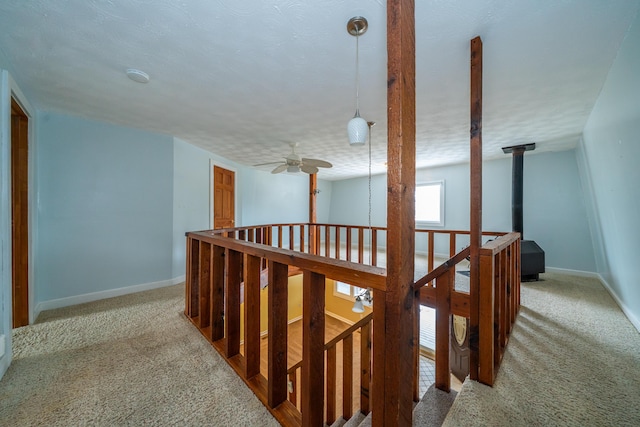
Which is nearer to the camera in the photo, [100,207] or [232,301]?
[232,301]

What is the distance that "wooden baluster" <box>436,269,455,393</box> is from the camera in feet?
5.23

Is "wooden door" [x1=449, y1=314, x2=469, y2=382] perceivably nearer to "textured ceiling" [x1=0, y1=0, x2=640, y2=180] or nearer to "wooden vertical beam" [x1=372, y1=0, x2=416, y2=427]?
"textured ceiling" [x1=0, y1=0, x2=640, y2=180]

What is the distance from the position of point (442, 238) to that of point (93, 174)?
6.66 meters

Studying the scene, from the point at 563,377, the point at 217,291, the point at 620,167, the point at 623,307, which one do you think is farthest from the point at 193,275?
the point at 623,307

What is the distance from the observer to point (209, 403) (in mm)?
1271

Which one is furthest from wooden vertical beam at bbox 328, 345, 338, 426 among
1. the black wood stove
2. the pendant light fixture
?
the black wood stove

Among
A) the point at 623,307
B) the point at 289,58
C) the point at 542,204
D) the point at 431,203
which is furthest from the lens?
the point at 431,203

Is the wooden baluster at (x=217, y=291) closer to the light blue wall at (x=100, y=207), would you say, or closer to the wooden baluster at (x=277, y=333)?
the wooden baluster at (x=277, y=333)

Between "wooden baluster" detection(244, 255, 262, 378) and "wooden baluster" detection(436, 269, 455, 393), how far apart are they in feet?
4.00

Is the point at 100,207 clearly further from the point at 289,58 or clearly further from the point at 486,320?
the point at 486,320

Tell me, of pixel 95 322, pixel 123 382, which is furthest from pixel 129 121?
pixel 123 382

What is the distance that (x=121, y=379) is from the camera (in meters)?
1.49

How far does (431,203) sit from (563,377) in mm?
4917

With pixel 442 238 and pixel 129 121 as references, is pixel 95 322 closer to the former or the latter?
pixel 129 121
